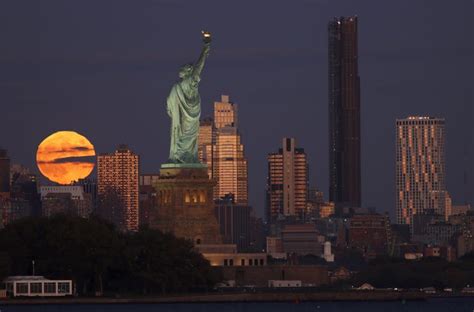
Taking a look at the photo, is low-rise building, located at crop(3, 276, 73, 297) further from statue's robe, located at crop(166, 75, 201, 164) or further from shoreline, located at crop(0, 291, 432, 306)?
statue's robe, located at crop(166, 75, 201, 164)

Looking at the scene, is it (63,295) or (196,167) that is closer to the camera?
(63,295)

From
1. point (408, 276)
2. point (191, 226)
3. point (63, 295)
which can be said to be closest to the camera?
point (63, 295)

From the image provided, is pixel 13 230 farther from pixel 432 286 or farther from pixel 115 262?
pixel 432 286

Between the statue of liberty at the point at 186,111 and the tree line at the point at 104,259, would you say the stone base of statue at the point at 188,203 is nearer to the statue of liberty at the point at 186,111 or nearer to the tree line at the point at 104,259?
the statue of liberty at the point at 186,111

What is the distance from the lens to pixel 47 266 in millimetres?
155125

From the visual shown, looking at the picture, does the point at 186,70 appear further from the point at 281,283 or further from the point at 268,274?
the point at 281,283

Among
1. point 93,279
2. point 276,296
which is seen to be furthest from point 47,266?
point 276,296

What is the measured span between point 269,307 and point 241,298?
4.44 meters

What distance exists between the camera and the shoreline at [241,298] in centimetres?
14900

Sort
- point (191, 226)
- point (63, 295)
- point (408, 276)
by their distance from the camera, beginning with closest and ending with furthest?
point (63, 295) < point (191, 226) < point (408, 276)

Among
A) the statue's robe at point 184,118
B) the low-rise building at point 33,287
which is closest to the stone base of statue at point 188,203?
the statue's robe at point 184,118

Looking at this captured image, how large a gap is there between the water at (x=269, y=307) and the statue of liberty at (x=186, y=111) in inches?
679

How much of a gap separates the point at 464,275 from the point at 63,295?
44824 millimetres

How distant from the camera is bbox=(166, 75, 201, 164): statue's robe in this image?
171m
